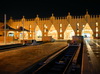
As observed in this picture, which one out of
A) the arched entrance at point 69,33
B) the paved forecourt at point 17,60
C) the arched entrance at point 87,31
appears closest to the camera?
the paved forecourt at point 17,60

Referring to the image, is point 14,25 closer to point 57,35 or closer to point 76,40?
point 57,35

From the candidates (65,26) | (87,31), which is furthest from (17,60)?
(87,31)

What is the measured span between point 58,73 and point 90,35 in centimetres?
5311

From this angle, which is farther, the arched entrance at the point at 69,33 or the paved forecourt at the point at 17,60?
the arched entrance at the point at 69,33

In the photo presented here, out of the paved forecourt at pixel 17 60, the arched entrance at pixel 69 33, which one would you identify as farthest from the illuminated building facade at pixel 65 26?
the paved forecourt at pixel 17 60

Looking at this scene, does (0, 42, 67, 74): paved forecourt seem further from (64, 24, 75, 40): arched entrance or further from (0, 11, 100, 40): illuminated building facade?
(64, 24, 75, 40): arched entrance

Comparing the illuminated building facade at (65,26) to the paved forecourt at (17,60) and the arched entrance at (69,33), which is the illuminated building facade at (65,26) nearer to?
the arched entrance at (69,33)

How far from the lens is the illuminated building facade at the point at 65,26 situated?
5466 cm

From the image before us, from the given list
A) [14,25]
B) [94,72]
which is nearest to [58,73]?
[94,72]

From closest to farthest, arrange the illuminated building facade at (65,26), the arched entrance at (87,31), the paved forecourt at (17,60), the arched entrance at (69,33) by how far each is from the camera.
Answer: the paved forecourt at (17,60), the illuminated building facade at (65,26), the arched entrance at (87,31), the arched entrance at (69,33)

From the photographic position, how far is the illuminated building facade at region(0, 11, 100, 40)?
179ft

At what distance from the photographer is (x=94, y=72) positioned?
6336mm

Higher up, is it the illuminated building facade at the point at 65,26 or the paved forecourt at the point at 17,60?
the illuminated building facade at the point at 65,26

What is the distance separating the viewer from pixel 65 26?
57500 mm
